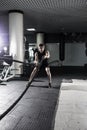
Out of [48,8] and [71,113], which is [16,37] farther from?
[71,113]

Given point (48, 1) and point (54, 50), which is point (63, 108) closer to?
point (48, 1)

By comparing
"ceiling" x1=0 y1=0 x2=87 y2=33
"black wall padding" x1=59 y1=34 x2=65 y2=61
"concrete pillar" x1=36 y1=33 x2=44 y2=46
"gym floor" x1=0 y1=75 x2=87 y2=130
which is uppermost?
"ceiling" x1=0 y1=0 x2=87 y2=33

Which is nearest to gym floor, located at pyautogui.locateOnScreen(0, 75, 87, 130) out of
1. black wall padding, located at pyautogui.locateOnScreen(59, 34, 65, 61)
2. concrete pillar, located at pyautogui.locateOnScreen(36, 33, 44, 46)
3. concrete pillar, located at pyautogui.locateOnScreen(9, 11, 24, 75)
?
concrete pillar, located at pyautogui.locateOnScreen(9, 11, 24, 75)

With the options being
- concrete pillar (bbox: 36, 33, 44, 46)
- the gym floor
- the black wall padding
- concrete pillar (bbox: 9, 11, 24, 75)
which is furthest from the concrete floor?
the black wall padding

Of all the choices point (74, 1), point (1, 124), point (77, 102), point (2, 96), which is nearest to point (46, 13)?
point (74, 1)

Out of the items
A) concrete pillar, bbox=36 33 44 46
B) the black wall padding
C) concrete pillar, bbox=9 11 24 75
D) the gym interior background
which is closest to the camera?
the gym interior background

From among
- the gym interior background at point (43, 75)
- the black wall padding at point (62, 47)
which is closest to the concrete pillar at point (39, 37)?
the gym interior background at point (43, 75)

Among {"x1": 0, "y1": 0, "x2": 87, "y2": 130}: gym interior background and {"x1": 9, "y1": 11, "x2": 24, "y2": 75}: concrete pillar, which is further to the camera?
{"x1": 9, "y1": 11, "x2": 24, "y2": 75}: concrete pillar

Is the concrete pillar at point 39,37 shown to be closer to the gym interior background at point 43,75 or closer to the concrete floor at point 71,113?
the gym interior background at point 43,75

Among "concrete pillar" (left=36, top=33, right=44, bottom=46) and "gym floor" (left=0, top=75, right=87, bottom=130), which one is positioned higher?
"concrete pillar" (left=36, top=33, right=44, bottom=46)

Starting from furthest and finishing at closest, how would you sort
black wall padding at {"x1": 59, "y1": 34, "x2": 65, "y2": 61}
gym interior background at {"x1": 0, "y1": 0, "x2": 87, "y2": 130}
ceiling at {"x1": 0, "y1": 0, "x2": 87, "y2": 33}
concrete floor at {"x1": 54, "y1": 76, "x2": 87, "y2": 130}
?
black wall padding at {"x1": 59, "y1": 34, "x2": 65, "y2": 61}, ceiling at {"x1": 0, "y1": 0, "x2": 87, "y2": 33}, gym interior background at {"x1": 0, "y1": 0, "x2": 87, "y2": 130}, concrete floor at {"x1": 54, "y1": 76, "x2": 87, "y2": 130}

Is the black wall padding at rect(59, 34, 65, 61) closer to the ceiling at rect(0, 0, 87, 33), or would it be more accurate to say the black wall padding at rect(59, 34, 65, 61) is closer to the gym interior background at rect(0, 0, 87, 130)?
the gym interior background at rect(0, 0, 87, 130)

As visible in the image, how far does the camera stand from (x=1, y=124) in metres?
2.95

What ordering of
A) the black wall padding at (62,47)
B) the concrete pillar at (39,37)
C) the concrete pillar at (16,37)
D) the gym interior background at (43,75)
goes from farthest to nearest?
the black wall padding at (62,47) → the concrete pillar at (39,37) → the concrete pillar at (16,37) → the gym interior background at (43,75)
